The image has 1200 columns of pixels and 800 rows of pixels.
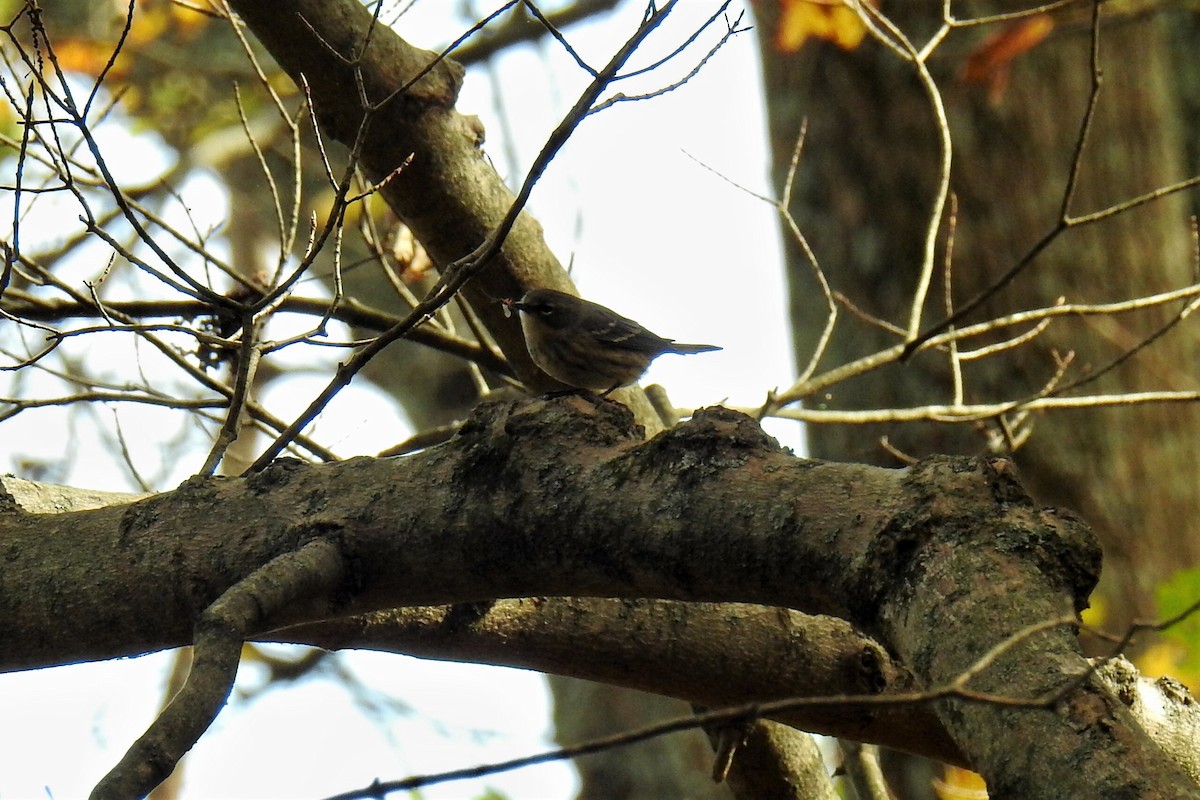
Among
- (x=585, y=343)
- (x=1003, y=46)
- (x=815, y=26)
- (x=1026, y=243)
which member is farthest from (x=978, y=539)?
(x=815, y=26)

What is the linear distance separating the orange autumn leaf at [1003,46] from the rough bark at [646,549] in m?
4.41

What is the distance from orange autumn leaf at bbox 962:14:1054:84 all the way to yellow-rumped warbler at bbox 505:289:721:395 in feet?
6.96

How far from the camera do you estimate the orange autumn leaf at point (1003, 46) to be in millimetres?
6422

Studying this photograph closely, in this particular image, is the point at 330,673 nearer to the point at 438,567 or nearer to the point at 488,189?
the point at 488,189

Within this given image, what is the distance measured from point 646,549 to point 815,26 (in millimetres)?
5722

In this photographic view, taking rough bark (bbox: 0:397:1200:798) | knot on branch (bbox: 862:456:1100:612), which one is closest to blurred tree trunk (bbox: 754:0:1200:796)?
rough bark (bbox: 0:397:1200:798)

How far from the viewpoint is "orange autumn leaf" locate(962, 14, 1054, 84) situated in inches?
253

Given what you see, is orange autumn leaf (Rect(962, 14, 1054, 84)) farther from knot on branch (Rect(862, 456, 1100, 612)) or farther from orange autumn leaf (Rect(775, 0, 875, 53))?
knot on branch (Rect(862, 456, 1100, 612))

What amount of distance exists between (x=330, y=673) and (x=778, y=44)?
6.26 m

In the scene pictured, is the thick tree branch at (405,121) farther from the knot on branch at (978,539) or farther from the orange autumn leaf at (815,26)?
the orange autumn leaf at (815,26)

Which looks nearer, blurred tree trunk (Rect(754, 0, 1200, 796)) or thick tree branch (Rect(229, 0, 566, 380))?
thick tree branch (Rect(229, 0, 566, 380))

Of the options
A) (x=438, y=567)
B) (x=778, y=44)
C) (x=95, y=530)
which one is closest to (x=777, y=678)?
(x=438, y=567)

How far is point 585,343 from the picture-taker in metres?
5.63

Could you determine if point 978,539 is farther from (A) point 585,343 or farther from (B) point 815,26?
(B) point 815,26
